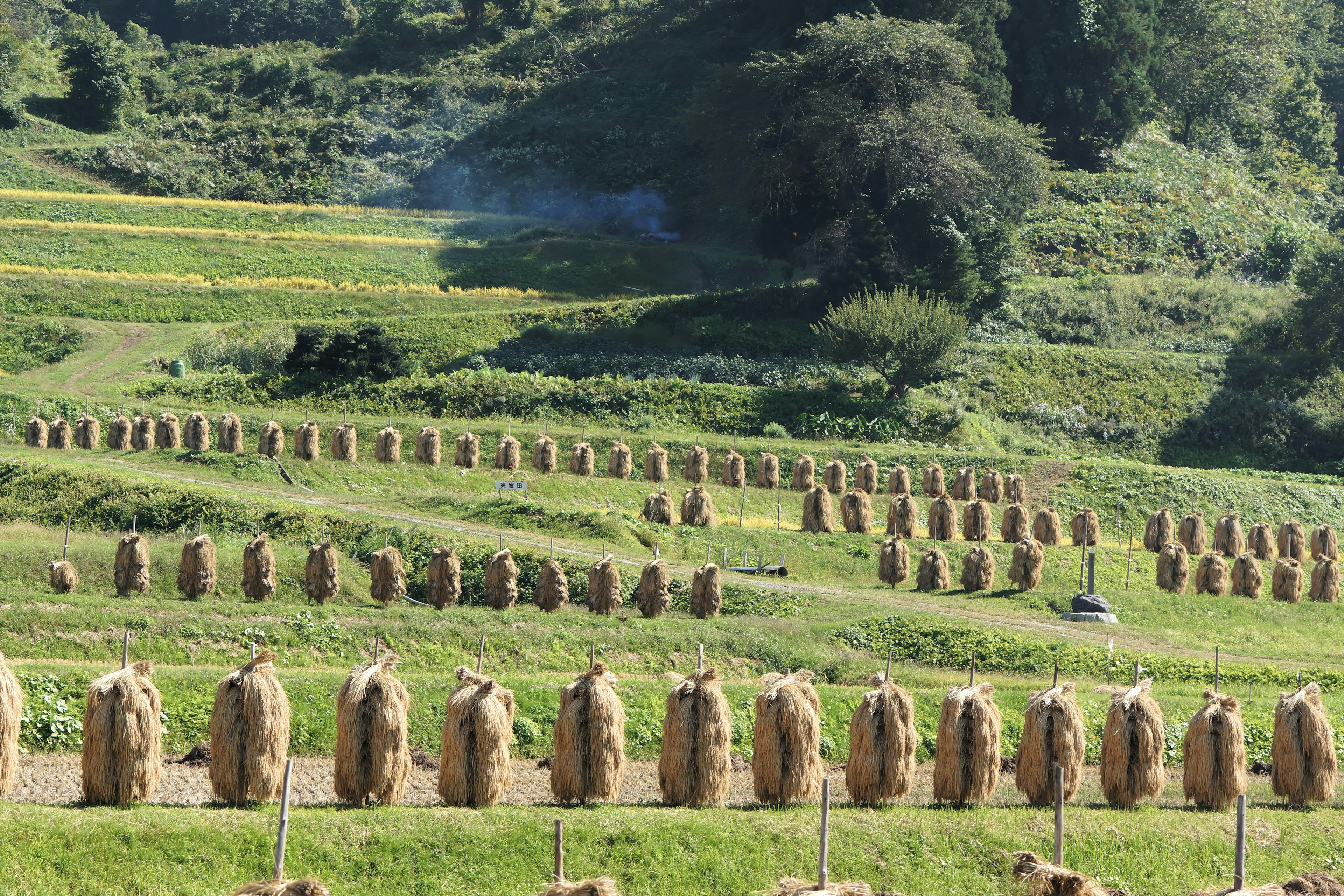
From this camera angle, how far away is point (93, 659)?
31.3 m

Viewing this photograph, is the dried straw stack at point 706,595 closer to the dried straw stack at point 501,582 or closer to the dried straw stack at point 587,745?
the dried straw stack at point 501,582

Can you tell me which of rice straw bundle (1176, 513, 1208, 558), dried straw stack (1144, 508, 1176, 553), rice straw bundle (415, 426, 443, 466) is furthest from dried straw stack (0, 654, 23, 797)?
rice straw bundle (1176, 513, 1208, 558)

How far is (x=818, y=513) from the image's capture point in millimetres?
49594

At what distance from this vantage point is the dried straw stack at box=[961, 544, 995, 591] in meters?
44.7

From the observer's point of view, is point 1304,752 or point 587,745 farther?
point 1304,752

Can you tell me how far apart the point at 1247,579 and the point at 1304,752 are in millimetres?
20536

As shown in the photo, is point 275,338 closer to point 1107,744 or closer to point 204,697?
point 204,697

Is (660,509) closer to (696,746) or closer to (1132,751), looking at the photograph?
(1132,751)

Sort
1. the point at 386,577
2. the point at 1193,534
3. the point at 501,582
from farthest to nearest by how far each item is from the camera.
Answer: the point at 1193,534 → the point at 501,582 → the point at 386,577

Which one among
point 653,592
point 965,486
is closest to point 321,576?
point 653,592

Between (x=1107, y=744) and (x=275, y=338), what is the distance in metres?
51.2

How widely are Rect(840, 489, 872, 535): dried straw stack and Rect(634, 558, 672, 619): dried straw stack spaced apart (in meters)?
12.7

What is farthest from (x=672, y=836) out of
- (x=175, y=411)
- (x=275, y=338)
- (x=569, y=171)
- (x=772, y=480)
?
(x=569, y=171)

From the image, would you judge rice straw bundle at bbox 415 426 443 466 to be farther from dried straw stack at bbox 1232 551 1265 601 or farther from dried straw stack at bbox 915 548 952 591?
dried straw stack at bbox 1232 551 1265 601
